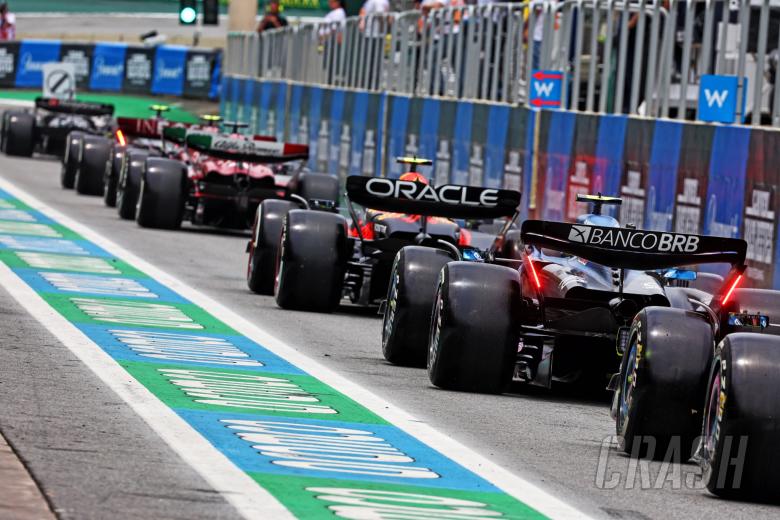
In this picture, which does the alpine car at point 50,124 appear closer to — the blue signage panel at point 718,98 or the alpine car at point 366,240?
the alpine car at point 366,240

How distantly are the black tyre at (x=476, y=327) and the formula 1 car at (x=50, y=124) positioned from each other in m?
22.3

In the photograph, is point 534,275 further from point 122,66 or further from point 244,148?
point 122,66

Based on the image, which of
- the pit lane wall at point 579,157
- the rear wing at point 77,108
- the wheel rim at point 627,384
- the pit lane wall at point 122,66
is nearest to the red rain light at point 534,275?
the wheel rim at point 627,384

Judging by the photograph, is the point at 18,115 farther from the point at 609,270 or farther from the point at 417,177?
the point at 609,270

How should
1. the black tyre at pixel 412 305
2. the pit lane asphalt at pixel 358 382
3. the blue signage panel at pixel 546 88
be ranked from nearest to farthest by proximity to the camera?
the pit lane asphalt at pixel 358 382 < the black tyre at pixel 412 305 < the blue signage panel at pixel 546 88

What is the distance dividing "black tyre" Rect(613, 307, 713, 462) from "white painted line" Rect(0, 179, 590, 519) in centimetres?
75

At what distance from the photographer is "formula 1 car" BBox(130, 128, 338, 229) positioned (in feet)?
69.9

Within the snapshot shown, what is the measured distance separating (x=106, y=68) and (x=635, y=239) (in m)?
41.3

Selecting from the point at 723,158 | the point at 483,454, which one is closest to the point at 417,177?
the point at 723,158

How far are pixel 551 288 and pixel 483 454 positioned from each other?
2769mm

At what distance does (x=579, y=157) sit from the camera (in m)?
19.2

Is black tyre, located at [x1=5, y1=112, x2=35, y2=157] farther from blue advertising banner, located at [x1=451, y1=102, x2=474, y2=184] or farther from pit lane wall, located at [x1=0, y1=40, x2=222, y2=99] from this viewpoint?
pit lane wall, located at [x1=0, y1=40, x2=222, y2=99]

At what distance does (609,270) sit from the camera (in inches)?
435

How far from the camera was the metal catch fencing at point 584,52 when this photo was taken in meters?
16.5
